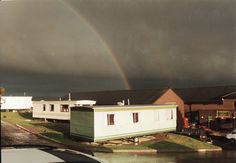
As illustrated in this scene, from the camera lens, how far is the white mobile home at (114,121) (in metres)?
30.4

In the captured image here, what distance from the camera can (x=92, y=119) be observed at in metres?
30.4

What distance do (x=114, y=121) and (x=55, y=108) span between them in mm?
22426

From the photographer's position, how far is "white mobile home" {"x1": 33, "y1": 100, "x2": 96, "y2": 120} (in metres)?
49.3

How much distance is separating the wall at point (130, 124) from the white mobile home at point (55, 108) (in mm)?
13986

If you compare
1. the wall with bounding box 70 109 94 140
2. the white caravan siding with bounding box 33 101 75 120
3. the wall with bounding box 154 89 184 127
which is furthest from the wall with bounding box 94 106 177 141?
the white caravan siding with bounding box 33 101 75 120

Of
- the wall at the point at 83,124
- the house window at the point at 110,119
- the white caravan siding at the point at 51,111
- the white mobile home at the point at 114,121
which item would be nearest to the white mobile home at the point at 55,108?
the white caravan siding at the point at 51,111

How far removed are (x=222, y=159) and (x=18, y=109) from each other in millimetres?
76227

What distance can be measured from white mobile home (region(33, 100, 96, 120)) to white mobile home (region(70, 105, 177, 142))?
560 inches

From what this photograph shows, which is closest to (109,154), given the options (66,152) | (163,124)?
(163,124)

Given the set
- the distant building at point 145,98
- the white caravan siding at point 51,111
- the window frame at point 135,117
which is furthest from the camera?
the white caravan siding at point 51,111

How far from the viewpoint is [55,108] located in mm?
51875

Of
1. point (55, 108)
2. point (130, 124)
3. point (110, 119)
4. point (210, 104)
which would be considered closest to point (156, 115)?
point (130, 124)

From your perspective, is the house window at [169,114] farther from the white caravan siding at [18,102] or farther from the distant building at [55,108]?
the white caravan siding at [18,102]

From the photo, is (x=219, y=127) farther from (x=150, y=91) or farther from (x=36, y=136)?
(x=36, y=136)
